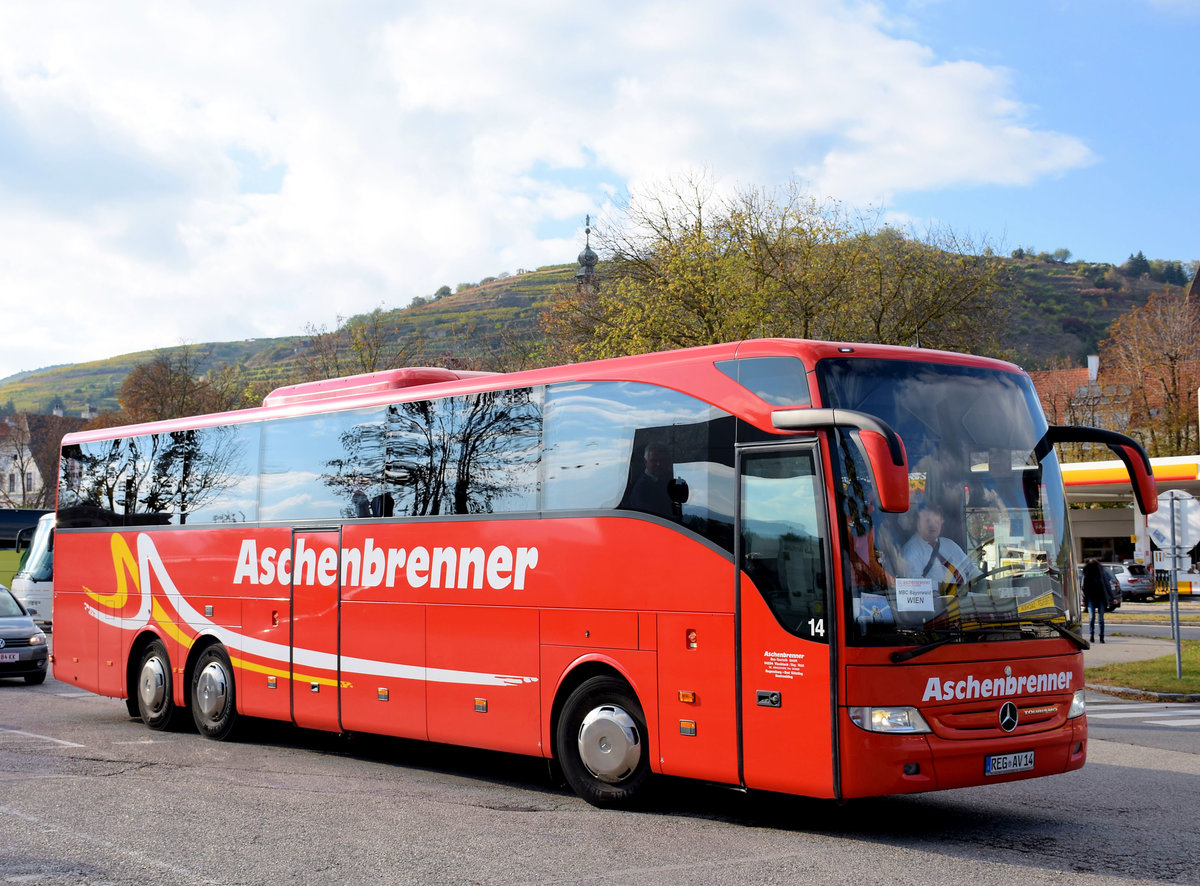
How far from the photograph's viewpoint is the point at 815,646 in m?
8.02

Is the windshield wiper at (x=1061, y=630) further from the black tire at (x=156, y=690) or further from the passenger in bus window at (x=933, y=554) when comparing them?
the black tire at (x=156, y=690)

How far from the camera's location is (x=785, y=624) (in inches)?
324

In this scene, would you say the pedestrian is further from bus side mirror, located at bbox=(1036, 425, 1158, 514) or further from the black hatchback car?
the black hatchback car

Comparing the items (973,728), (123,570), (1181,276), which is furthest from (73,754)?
(1181,276)

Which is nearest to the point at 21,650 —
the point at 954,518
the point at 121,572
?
the point at 121,572

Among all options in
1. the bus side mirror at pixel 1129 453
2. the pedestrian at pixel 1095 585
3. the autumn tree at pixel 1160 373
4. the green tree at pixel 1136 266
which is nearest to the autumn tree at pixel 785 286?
the pedestrian at pixel 1095 585

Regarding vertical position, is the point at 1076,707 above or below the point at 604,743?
above

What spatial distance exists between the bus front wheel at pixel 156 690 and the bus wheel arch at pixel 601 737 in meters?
6.58

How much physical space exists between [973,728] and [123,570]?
1103 centimetres

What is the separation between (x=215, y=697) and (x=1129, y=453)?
9773 mm

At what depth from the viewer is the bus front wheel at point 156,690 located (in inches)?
572

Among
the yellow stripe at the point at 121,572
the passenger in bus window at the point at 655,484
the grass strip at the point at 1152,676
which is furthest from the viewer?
the grass strip at the point at 1152,676

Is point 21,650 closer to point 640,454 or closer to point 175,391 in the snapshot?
point 640,454

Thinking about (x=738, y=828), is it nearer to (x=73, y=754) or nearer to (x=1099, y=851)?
(x=1099, y=851)
